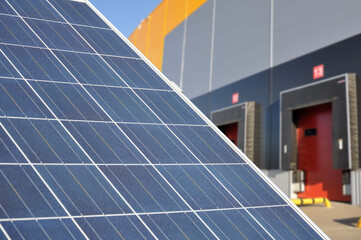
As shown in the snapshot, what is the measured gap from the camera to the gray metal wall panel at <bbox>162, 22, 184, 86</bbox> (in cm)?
3591

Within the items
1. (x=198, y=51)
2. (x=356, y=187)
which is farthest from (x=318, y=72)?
(x=198, y=51)

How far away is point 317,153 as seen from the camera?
1947 centimetres

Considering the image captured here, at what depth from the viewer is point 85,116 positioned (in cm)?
550

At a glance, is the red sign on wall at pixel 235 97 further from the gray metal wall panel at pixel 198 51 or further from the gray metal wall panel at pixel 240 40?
the gray metal wall panel at pixel 198 51

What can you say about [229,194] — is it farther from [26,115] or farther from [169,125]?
[26,115]

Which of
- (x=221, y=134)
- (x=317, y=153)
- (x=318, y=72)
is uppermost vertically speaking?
(x=318, y=72)

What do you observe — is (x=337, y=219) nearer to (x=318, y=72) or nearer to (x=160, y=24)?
(x=318, y=72)

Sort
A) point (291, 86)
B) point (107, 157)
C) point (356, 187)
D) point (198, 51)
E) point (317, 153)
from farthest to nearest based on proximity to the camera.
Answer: point (198, 51) → point (291, 86) → point (317, 153) → point (356, 187) → point (107, 157)

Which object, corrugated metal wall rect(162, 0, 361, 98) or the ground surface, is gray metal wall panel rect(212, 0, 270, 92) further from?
the ground surface

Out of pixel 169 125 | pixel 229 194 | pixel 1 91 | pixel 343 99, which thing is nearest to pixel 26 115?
pixel 1 91

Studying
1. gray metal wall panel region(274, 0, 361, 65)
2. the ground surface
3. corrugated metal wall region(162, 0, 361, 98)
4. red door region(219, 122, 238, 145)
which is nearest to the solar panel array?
the ground surface

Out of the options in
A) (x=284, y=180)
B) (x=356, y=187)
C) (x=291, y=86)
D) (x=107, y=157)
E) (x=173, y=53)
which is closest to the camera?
(x=107, y=157)

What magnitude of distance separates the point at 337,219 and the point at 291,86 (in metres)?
9.56

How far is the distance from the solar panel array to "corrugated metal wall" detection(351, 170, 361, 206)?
38.1 feet
